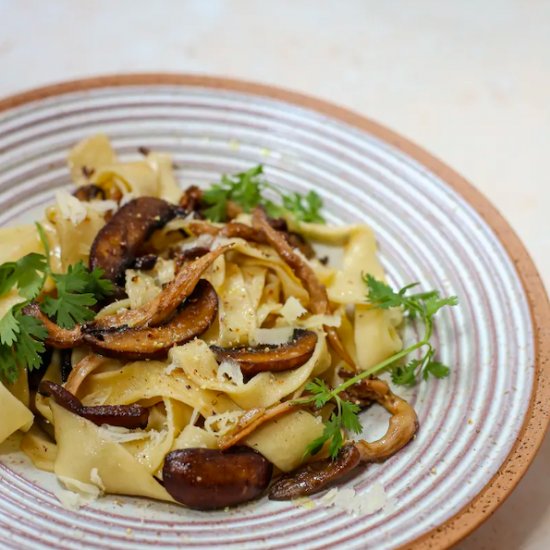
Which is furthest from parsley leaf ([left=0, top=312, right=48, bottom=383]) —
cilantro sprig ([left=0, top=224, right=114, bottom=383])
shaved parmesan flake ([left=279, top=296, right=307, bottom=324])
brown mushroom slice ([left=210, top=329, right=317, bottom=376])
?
shaved parmesan flake ([left=279, top=296, right=307, bottom=324])

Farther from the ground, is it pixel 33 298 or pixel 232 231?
pixel 232 231

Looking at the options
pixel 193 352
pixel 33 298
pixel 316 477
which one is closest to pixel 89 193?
pixel 33 298

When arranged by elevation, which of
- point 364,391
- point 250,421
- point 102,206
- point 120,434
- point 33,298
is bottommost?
point 120,434

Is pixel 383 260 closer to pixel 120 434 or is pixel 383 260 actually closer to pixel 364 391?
pixel 364 391

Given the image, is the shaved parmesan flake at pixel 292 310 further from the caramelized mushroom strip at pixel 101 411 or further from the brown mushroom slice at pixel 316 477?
the caramelized mushroom strip at pixel 101 411

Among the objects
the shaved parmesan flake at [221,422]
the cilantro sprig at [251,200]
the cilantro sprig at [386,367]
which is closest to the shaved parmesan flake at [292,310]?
the cilantro sprig at [386,367]

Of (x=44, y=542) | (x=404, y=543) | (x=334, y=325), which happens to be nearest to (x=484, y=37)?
(x=334, y=325)

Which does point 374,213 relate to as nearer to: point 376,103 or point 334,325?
point 334,325
